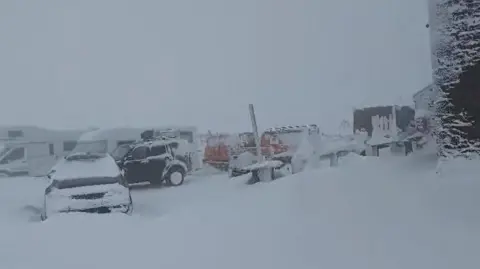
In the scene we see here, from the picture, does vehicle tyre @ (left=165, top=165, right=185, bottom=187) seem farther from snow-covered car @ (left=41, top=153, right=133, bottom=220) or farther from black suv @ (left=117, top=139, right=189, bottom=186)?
→ snow-covered car @ (left=41, top=153, right=133, bottom=220)

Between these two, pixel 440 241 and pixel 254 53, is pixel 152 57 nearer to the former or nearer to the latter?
pixel 254 53

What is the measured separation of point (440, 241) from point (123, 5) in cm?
202

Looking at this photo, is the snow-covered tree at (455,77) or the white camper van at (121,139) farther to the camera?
the white camper van at (121,139)

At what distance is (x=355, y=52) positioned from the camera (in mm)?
2666

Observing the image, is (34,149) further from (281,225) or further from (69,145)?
(281,225)

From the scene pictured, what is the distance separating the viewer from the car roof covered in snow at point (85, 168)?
8.34ft

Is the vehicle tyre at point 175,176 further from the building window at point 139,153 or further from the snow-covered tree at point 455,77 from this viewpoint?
the snow-covered tree at point 455,77

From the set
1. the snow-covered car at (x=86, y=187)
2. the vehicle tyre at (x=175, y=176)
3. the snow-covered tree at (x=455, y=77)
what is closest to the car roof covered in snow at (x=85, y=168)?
the snow-covered car at (x=86, y=187)

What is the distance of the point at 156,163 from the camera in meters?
2.70

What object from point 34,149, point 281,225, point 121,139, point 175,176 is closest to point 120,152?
point 121,139

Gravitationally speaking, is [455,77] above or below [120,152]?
above

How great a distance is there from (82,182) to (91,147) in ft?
0.60

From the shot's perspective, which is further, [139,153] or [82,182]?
[139,153]

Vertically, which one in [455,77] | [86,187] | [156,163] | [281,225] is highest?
[455,77]
